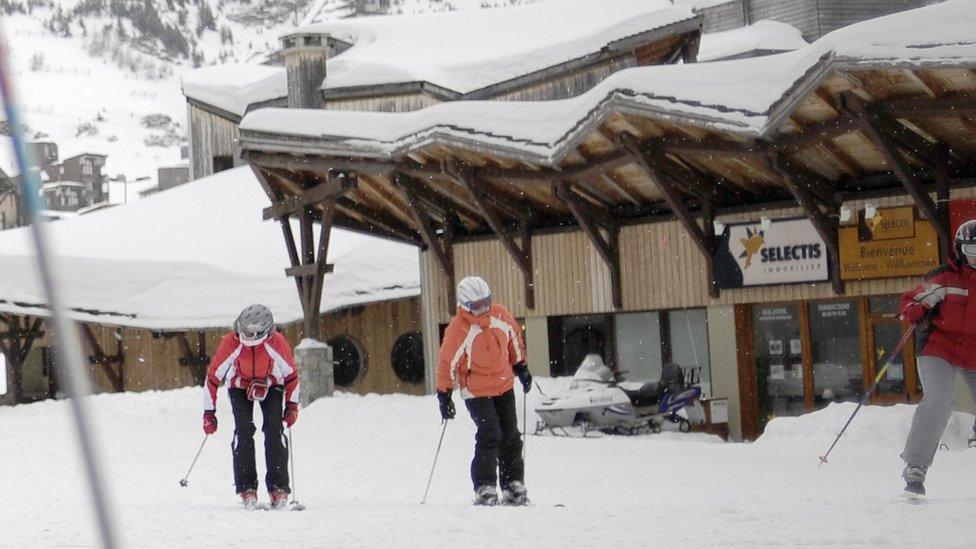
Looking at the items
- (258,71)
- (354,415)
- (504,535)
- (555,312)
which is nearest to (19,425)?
(354,415)

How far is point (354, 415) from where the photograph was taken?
725 inches

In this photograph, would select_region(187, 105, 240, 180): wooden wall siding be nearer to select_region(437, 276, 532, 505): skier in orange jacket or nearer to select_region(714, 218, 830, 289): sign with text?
select_region(714, 218, 830, 289): sign with text

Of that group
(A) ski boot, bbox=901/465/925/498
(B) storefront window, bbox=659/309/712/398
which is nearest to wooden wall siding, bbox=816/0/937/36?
(B) storefront window, bbox=659/309/712/398

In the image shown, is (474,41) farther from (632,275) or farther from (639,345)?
(639,345)

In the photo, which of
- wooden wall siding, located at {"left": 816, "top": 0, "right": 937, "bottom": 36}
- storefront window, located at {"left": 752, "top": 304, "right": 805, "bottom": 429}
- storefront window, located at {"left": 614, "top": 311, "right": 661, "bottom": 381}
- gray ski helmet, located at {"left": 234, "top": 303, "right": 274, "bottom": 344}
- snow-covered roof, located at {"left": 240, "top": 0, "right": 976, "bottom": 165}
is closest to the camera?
gray ski helmet, located at {"left": 234, "top": 303, "right": 274, "bottom": 344}

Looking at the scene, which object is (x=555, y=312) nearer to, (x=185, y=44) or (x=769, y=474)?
(x=769, y=474)

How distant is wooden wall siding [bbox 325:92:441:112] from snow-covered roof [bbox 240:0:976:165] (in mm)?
7607

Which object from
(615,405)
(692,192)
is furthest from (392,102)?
(615,405)

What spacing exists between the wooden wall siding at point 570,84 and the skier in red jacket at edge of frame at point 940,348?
18.4 metres

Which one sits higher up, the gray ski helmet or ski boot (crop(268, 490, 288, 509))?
the gray ski helmet

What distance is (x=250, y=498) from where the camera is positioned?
8.91m

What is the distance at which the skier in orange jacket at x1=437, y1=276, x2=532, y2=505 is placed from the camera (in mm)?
8633

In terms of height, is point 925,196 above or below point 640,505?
above

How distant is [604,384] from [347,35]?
52.3 ft
